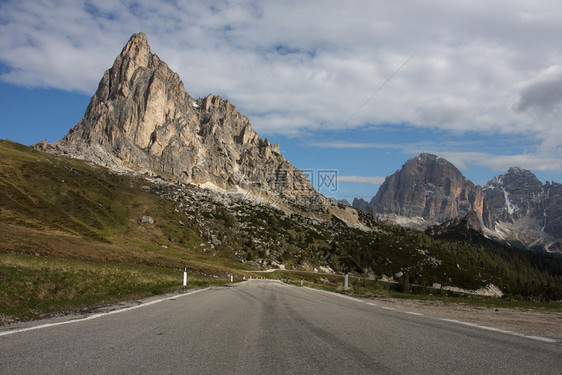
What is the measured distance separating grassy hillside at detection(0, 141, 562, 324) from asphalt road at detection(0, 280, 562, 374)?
4731mm

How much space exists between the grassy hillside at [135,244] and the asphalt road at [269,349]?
473cm

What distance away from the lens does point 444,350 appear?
557 centimetres

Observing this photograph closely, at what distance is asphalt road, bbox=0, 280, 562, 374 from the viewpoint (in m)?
4.52

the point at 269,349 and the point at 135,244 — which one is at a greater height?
the point at 269,349

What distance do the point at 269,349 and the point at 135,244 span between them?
8563 cm

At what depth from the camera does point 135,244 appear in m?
82.6

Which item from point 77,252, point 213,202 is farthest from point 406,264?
point 77,252

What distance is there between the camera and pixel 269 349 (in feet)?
18.7

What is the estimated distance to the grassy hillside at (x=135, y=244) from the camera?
18938mm

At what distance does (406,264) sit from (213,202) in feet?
338

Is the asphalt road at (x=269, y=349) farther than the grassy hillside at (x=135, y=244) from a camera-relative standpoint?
No

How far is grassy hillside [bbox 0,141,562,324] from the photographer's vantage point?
18.9m

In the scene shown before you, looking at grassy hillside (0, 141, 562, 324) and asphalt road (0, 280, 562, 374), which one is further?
grassy hillside (0, 141, 562, 324)

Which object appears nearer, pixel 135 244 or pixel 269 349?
pixel 269 349
